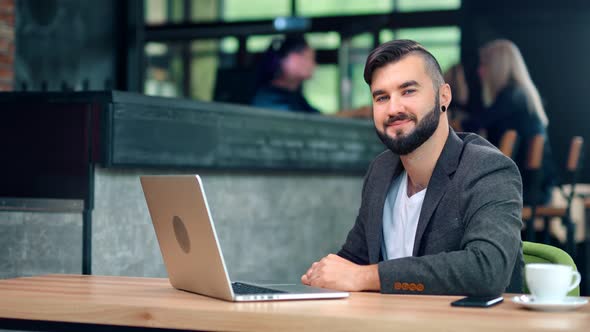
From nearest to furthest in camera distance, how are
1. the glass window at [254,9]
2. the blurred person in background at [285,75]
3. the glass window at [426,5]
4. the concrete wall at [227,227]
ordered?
the concrete wall at [227,227], the blurred person in background at [285,75], the glass window at [426,5], the glass window at [254,9]

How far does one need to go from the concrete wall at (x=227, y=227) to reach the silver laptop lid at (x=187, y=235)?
1581 mm

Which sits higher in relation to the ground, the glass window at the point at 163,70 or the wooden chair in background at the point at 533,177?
the glass window at the point at 163,70

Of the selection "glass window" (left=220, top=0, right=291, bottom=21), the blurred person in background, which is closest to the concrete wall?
the blurred person in background

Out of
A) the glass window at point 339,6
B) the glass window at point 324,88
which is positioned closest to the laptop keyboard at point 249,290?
the glass window at point 324,88

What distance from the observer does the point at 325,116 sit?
4848 millimetres

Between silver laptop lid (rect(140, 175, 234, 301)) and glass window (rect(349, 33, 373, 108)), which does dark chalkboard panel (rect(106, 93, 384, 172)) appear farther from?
glass window (rect(349, 33, 373, 108))

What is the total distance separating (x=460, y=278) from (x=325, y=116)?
3.01 meters

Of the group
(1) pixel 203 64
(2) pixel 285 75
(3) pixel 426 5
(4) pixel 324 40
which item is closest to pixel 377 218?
(2) pixel 285 75

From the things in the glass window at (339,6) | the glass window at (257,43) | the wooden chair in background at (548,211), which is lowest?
the wooden chair in background at (548,211)

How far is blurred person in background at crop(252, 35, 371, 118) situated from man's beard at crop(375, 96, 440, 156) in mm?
3162

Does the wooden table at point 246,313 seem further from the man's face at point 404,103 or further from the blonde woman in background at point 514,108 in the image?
the blonde woman in background at point 514,108

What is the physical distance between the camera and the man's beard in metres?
2.20

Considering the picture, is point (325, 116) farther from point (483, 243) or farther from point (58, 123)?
point (483, 243)

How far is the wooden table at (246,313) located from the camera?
55.7 inches
